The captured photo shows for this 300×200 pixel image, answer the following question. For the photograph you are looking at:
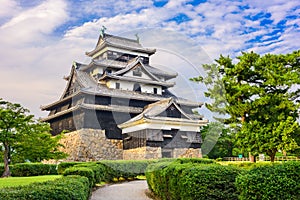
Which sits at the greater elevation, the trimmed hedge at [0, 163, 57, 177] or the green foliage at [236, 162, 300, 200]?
the green foliage at [236, 162, 300, 200]

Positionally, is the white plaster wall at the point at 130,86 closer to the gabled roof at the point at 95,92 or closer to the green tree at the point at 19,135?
the gabled roof at the point at 95,92

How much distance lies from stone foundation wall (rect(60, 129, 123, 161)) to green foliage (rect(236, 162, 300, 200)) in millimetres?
25739

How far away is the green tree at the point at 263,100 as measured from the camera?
26.1 metres

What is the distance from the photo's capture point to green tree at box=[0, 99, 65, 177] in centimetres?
2116

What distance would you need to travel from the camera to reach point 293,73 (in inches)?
1049

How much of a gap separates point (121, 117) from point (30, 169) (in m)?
11.6

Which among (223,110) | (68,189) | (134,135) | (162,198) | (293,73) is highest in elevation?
(293,73)

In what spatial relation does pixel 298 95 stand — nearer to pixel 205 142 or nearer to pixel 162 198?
pixel 205 142

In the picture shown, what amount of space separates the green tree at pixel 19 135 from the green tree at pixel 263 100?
46.9 feet

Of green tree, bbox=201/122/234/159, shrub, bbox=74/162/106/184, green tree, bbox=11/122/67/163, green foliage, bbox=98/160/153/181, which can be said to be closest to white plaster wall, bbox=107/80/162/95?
green tree, bbox=201/122/234/159

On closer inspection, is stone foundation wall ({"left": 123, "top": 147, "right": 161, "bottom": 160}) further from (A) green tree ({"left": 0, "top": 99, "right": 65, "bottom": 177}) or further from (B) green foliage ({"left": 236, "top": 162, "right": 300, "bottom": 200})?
(B) green foliage ({"left": 236, "top": 162, "right": 300, "bottom": 200})

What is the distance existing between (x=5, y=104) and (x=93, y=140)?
1111cm

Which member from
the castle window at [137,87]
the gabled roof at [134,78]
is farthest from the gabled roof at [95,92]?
the gabled roof at [134,78]

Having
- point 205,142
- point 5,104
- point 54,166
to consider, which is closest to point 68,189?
point 5,104
